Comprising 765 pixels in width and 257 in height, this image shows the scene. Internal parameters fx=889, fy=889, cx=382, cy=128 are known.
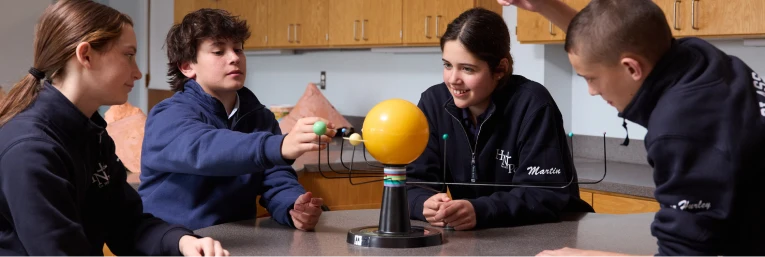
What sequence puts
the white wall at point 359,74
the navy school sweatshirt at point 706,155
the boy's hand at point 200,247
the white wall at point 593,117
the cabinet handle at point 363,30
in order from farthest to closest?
1. the cabinet handle at point 363,30
2. the white wall at point 359,74
3. the white wall at point 593,117
4. the boy's hand at point 200,247
5. the navy school sweatshirt at point 706,155

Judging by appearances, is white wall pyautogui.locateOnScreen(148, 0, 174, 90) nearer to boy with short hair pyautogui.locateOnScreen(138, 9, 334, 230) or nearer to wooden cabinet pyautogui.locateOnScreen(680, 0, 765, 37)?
wooden cabinet pyautogui.locateOnScreen(680, 0, 765, 37)

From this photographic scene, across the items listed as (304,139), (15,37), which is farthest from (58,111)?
(15,37)

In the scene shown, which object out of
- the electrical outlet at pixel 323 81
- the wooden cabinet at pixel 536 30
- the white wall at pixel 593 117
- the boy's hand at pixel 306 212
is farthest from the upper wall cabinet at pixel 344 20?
the boy's hand at pixel 306 212

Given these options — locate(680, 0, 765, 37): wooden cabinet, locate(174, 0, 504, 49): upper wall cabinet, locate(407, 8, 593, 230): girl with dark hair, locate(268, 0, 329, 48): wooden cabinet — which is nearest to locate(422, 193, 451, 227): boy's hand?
locate(407, 8, 593, 230): girl with dark hair

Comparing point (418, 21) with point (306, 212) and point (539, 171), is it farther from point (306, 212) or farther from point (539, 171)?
point (306, 212)

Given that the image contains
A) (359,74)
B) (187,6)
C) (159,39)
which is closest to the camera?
(359,74)

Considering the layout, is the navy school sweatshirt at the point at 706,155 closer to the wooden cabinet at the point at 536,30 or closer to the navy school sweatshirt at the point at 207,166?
the navy school sweatshirt at the point at 207,166

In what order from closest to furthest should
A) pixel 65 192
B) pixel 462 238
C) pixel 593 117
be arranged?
1. pixel 65 192
2. pixel 462 238
3. pixel 593 117

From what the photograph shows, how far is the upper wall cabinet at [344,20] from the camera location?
414 cm

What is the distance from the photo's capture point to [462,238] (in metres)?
1.79

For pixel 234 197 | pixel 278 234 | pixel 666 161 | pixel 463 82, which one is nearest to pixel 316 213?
pixel 278 234

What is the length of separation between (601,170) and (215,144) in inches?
87.7

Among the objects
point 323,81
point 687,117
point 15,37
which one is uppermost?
point 687,117

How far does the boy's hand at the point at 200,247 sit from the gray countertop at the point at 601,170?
49.9 inches
